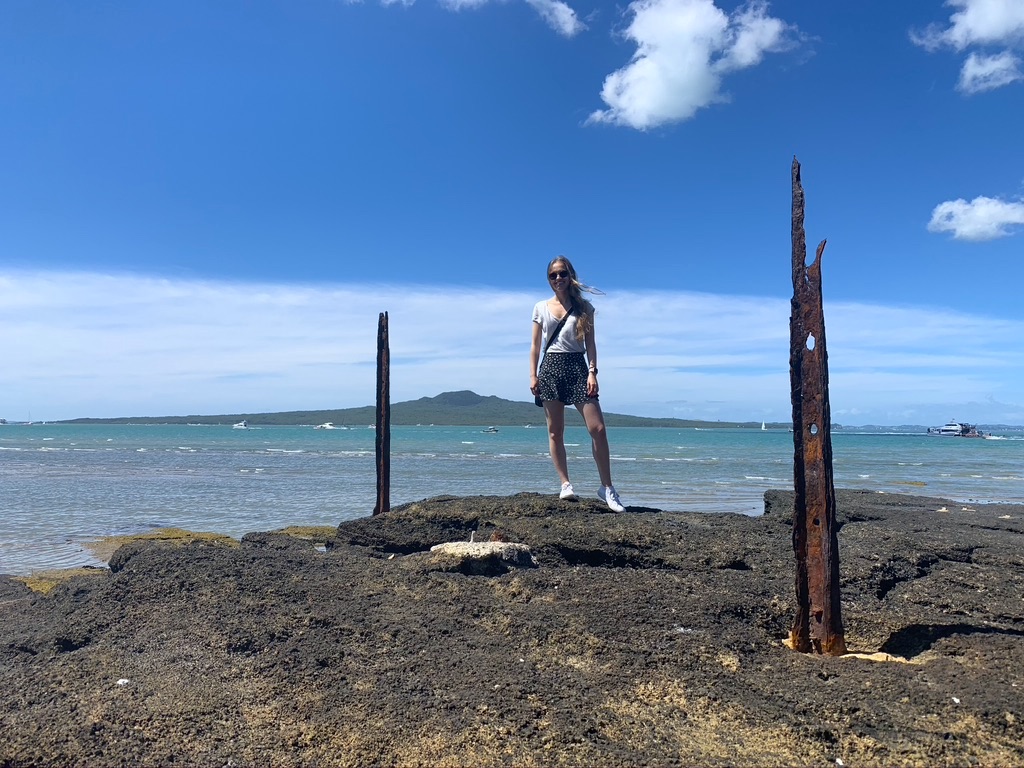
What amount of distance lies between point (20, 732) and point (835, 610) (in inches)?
141

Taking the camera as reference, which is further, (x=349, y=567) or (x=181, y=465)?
(x=181, y=465)

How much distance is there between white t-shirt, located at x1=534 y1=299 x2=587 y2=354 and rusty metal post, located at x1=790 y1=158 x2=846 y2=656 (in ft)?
9.35

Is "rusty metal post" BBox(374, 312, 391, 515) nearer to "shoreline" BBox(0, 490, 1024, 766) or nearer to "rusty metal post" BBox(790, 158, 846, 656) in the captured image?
"shoreline" BBox(0, 490, 1024, 766)

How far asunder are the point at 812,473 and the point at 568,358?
9.96 ft

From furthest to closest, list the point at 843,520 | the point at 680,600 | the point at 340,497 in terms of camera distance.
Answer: the point at 340,497, the point at 843,520, the point at 680,600

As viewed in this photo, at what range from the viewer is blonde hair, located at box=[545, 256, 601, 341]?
20.7 feet

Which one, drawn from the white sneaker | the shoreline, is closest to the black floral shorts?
the white sneaker

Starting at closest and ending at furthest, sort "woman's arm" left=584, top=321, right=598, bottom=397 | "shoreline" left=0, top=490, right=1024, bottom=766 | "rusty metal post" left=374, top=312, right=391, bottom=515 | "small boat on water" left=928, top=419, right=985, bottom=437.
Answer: "shoreline" left=0, top=490, right=1024, bottom=766
"woman's arm" left=584, top=321, right=598, bottom=397
"rusty metal post" left=374, top=312, right=391, bottom=515
"small boat on water" left=928, top=419, right=985, bottom=437

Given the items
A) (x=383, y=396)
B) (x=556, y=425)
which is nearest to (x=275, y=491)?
(x=383, y=396)

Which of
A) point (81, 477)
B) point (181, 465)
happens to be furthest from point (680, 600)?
point (181, 465)

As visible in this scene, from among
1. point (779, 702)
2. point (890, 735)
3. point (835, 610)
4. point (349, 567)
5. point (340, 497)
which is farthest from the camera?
point (340, 497)

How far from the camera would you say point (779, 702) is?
2.91 metres

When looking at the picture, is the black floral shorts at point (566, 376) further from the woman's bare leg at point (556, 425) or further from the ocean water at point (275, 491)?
the ocean water at point (275, 491)

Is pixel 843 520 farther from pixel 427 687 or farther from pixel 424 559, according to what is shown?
pixel 427 687
